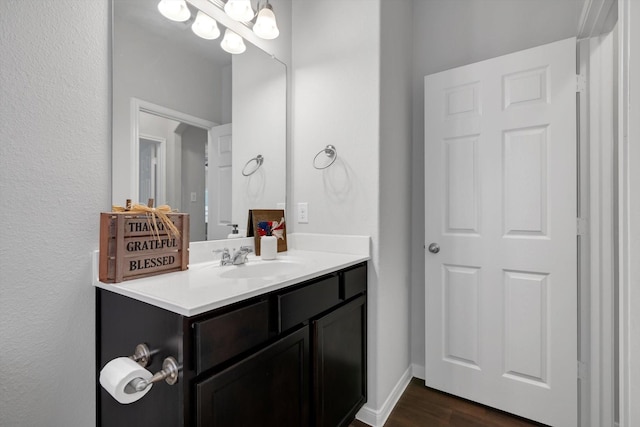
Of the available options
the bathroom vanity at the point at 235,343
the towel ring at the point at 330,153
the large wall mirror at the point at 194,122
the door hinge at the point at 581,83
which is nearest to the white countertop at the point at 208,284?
the bathroom vanity at the point at 235,343

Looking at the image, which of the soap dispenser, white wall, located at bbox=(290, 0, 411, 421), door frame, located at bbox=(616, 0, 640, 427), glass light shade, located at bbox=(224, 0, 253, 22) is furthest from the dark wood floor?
glass light shade, located at bbox=(224, 0, 253, 22)

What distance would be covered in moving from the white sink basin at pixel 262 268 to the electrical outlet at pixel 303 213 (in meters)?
0.40

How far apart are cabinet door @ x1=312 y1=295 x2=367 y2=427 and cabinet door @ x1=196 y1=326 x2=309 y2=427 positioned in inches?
3.1

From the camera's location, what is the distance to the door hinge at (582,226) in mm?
1536

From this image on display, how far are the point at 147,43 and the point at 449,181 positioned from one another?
175 cm

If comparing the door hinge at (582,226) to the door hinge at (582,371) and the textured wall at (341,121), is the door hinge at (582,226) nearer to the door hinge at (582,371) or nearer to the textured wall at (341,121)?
the door hinge at (582,371)

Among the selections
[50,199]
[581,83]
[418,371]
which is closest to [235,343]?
[50,199]

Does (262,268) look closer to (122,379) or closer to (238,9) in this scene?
(122,379)

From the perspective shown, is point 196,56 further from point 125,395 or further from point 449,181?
point 449,181

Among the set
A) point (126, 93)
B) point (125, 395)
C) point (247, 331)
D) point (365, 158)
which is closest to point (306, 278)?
point (247, 331)

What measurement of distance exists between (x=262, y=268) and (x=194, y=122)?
769 mm

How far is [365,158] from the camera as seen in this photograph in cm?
166

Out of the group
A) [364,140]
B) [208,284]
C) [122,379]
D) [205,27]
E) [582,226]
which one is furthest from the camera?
[364,140]

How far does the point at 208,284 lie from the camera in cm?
98
